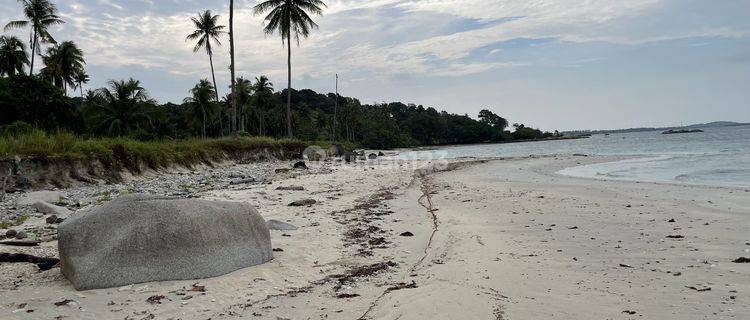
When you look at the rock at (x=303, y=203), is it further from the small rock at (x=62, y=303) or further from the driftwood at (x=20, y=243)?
the small rock at (x=62, y=303)

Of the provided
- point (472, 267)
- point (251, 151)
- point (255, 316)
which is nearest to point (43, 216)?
point (255, 316)

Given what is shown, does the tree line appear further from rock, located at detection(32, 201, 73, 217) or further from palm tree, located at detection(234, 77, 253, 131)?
rock, located at detection(32, 201, 73, 217)

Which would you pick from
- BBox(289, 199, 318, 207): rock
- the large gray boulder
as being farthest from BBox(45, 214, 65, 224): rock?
BBox(289, 199, 318, 207): rock

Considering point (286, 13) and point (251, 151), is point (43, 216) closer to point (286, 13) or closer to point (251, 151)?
point (251, 151)

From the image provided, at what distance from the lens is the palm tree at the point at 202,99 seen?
59.8m

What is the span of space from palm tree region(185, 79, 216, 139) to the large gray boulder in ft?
192

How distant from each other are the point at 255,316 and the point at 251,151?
2434 cm

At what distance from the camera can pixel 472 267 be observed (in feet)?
19.5

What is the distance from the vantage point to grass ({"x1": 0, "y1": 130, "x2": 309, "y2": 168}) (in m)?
12.0

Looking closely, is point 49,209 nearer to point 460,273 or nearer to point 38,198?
point 38,198

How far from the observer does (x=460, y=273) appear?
5.64 metres

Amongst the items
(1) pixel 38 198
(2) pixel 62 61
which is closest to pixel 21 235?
(1) pixel 38 198

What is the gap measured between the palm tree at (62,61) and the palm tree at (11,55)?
65.4 inches

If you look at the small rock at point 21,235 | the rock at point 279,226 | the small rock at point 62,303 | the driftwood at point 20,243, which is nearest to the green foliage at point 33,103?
the small rock at point 21,235
